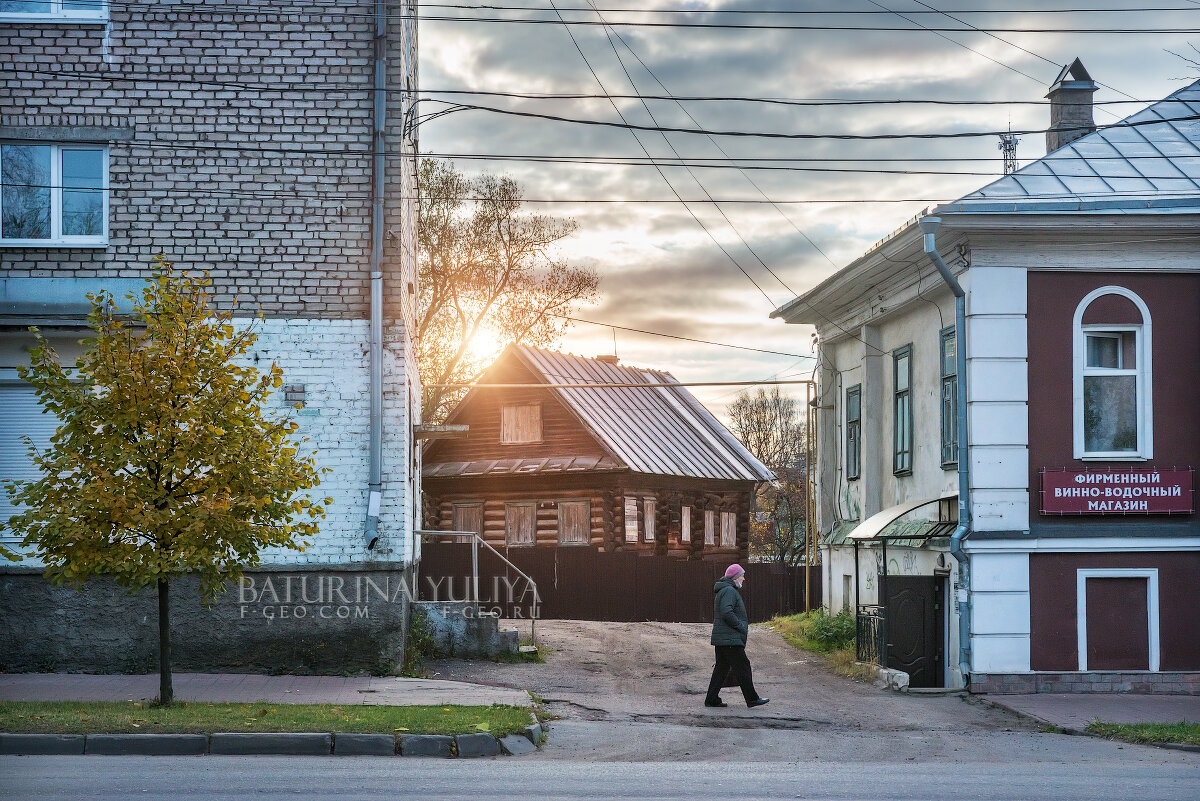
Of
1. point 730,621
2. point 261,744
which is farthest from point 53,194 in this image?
point 730,621

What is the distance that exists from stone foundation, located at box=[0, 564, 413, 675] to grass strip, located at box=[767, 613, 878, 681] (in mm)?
6618

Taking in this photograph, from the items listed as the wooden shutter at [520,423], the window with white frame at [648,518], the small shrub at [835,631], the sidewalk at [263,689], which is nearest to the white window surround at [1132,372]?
the small shrub at [835,631]

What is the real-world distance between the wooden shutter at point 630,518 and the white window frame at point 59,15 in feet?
71.3

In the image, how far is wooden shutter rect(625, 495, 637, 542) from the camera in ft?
116

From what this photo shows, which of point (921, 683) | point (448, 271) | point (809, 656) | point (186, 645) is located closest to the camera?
point (186, 645)

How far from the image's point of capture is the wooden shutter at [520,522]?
36.0m

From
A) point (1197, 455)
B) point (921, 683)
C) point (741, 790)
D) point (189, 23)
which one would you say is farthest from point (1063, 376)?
point (189, 23)

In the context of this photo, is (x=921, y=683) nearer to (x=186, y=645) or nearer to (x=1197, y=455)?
(x=1197, y=455)

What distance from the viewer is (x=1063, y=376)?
54.2 feet

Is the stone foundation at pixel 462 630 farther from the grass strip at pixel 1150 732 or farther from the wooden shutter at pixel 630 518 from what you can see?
the wooden shutter at pixel 630 518

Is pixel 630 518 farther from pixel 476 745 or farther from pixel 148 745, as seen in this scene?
pixel 148 745

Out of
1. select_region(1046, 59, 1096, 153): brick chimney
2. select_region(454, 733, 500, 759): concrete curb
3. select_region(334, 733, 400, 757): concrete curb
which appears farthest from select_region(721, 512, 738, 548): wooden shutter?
select_region(334, 733, 400, 757): concrete curb

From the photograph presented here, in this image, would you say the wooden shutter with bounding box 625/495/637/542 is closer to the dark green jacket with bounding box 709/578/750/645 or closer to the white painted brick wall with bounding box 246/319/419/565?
the white painted brick wall with bounding box 246/319/419/565

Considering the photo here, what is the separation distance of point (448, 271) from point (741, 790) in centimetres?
3307
